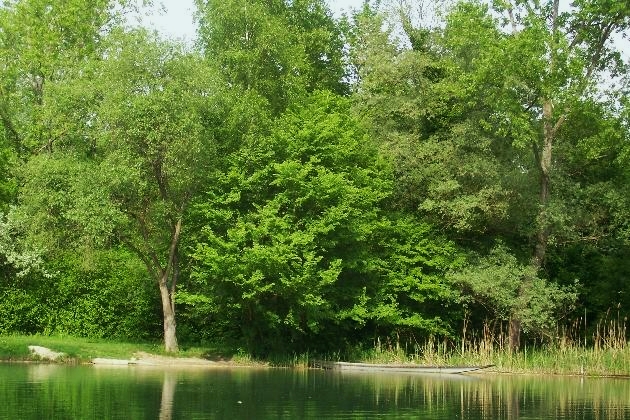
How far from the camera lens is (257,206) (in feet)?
128

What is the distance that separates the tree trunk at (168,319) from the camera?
1556 inches

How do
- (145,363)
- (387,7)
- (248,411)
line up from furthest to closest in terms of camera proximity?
(387,7), (145,363), (248,411)

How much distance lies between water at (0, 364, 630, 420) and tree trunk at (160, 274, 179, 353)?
500cm

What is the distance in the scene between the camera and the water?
21.0m

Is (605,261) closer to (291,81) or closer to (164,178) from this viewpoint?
(291,81)

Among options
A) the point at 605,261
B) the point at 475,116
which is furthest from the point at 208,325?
the point at 605,261

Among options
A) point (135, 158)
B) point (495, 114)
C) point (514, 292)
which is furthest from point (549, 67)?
point (135, 158)

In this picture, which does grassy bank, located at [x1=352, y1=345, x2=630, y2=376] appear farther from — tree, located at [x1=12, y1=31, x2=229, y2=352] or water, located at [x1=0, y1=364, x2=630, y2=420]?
tree, located at [x1=12, y1=31, x2=229, y2=352]

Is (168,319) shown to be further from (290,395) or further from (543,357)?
(290,395)

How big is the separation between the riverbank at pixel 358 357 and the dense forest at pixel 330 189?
52.7 inches

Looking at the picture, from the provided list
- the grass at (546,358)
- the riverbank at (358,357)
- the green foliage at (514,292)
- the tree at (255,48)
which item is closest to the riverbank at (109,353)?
the riverbank at (358,357)

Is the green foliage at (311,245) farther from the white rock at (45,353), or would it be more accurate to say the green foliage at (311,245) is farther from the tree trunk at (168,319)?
the white rock at (45,353)

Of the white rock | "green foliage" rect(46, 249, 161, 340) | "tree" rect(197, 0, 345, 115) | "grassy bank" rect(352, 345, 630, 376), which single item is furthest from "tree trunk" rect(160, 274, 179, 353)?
"tree" rect(197, 0, 345, 115)

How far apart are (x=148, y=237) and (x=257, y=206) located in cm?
504
